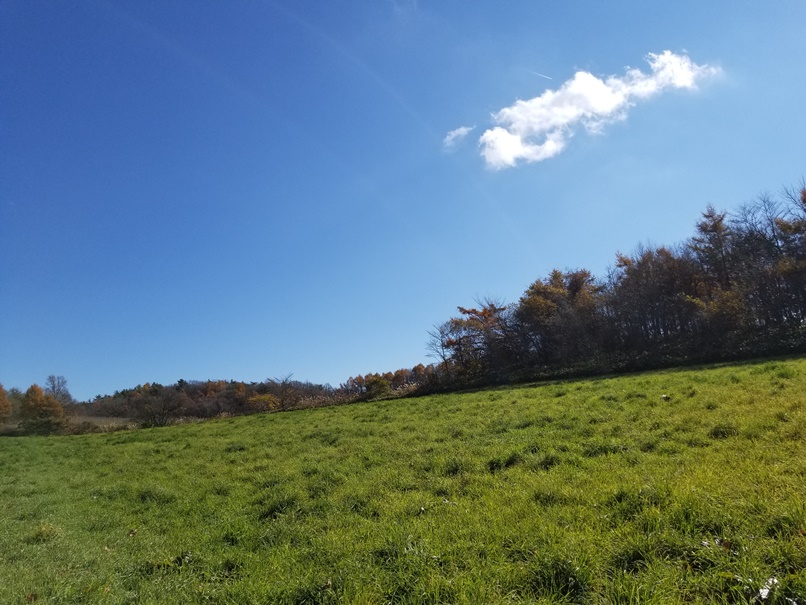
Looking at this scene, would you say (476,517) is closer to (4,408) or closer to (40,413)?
(40,413)

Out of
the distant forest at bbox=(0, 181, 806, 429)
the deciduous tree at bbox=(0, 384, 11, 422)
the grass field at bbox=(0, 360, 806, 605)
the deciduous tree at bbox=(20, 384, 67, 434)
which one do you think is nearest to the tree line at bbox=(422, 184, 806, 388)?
the distant forest at bbox=(0, 181, 806, 429)

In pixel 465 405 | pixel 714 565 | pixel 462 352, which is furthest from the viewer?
pixel 462 352

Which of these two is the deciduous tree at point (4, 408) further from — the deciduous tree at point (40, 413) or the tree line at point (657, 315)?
the tree line at point (657, 315)

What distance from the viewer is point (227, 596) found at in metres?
4.77

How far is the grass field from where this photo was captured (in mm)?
4109

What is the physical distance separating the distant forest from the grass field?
2511cm

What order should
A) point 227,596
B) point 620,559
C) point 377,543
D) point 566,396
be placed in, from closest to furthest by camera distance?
point 620,559 → point 227,596 → point 377,543 → point 566,396

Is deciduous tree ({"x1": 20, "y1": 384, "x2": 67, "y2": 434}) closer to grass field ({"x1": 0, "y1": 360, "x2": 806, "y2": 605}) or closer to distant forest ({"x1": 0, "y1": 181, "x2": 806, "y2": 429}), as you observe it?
distant forest ({"x1": 0, "y1": 181, "x2": 806, "y2": 429})

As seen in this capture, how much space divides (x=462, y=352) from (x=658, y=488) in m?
45.4

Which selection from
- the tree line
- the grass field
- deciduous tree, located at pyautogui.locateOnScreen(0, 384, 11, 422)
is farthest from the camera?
deciduous tree, located at pyautogui.locateOnScreen(0, 384, 11, 422)

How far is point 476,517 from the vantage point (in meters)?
5.89

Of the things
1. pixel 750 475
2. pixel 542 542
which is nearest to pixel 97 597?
pixel 542 542

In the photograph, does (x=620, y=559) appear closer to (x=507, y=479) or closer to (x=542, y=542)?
(x=542, y=542)

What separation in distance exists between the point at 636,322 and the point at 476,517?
45877 mm
